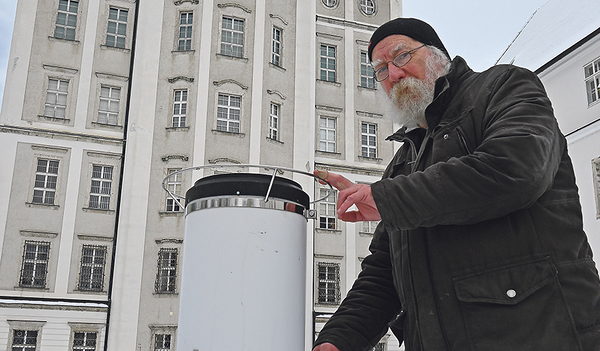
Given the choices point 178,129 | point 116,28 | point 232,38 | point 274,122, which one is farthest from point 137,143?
point 232,38

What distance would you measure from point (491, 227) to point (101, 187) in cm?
2446

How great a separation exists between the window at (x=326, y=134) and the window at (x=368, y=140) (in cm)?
140

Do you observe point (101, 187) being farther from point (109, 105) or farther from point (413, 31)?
point (413, 31)

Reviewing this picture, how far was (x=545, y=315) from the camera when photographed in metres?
1.52

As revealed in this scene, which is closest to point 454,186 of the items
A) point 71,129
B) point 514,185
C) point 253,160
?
point 514,185

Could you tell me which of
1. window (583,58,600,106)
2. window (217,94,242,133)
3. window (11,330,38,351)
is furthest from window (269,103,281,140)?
window (583,58,600,106)

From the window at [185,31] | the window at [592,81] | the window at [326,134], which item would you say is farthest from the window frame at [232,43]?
the window at [592,81]

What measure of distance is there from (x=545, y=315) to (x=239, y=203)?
1.51m

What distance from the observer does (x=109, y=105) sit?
1014 inches

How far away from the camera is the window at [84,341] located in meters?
23.1

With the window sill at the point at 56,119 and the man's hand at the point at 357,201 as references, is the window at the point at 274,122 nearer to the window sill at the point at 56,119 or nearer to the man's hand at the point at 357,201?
the window sill at the point at 56,119

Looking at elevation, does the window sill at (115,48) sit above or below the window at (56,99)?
above

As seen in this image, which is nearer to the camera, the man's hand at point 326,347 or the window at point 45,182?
the man's hand at point 326,347

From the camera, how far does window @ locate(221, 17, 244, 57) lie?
86.9 ft
